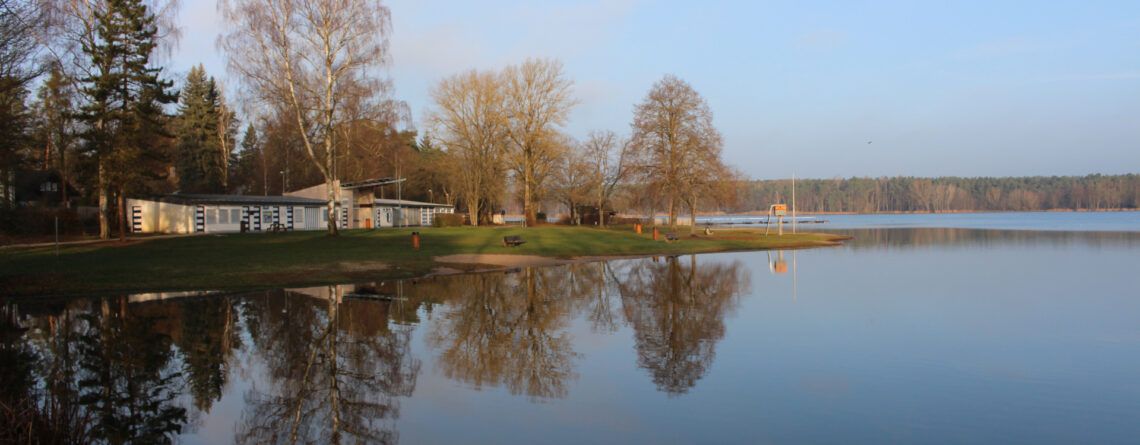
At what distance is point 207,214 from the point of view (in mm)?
50125

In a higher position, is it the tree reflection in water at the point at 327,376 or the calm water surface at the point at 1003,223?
the calm water surface at the point at 1003,223

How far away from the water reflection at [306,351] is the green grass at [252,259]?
6.98ft

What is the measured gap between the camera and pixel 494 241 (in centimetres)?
4259

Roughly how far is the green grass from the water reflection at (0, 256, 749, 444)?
6.98 ft

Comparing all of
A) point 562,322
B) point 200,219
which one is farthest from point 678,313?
point 200,219

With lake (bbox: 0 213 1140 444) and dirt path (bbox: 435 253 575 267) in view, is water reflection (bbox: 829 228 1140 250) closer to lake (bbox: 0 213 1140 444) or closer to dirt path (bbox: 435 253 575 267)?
dirt path (bbox: 435 253 575 267)

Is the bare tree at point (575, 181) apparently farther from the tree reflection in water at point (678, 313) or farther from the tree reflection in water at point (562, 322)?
the tree reflection in water at point (562, 322)

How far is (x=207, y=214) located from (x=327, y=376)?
4514 centimetres

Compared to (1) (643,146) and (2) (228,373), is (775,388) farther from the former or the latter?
(1) (643,146)

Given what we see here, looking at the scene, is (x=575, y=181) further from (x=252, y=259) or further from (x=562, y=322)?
(x=562, y=322)

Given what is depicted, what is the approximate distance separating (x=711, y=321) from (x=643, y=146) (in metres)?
41.2

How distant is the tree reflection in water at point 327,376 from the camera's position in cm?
813

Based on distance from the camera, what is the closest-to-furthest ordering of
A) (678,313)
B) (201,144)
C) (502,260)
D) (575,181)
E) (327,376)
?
(327,376) < (678,313) < (502,260) < (201,144) < (575,181)

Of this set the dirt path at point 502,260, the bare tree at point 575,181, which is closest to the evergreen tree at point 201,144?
the bare tree at point 575,181
